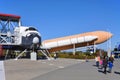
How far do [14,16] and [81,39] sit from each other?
69.7ft

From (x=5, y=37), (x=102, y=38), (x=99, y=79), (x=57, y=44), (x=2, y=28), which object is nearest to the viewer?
(x=99, y=79)

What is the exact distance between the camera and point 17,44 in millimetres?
52344

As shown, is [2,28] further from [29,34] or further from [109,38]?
[109,38]

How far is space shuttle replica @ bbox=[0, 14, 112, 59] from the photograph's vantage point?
5122 cm

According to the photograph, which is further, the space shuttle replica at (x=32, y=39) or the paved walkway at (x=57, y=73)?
the space shuttle replica at (x=32, y=39)

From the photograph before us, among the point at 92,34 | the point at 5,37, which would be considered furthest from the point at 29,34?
the point at 92,34

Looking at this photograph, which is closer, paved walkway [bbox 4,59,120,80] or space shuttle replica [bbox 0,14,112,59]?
paved walkway [bbox 4,59,120,80]

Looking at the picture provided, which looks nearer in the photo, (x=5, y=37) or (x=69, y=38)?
(x=5, y=37)

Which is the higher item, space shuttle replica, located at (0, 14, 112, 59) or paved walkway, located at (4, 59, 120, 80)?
space shuttle replica, located at (0, 14, 112, 59)

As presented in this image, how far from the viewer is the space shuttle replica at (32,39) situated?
51219mm

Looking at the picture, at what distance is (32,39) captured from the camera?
50656mm

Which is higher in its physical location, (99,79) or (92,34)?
(92,34)

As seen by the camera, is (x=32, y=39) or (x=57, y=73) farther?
(x=32, y=39)

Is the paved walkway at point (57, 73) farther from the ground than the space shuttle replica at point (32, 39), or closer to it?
closer to it
